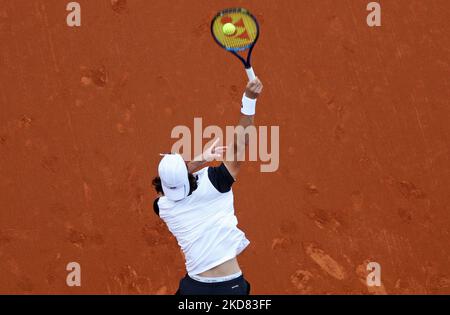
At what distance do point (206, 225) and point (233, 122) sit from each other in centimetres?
271

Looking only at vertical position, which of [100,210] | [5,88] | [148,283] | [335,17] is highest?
[335,17]

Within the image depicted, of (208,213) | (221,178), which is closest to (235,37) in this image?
(221,178)

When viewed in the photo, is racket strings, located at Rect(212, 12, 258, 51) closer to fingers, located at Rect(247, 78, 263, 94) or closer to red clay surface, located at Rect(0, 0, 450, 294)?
fingers, located at Rect(247, 78, 263, 94)

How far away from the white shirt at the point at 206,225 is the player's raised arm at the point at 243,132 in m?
0.13

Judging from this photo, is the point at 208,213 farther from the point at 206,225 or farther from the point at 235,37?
the point at 235,37

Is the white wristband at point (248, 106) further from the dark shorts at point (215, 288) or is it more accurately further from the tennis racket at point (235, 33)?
the dark shorts at point (215, 288)

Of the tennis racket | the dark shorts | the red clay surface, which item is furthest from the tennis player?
the red clay surface

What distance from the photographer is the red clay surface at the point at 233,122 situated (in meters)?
6.02

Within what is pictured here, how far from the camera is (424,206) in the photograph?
236 inches

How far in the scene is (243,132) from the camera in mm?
3611

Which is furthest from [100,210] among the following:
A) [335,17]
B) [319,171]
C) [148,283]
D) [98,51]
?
[335,17]

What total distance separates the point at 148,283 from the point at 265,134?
151 cm

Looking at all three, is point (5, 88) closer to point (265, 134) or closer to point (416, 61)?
point (265, 134)

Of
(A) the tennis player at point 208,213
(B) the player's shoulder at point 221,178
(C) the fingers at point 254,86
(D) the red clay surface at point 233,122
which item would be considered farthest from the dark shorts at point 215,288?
(D) the red clay surface at point 233,122
